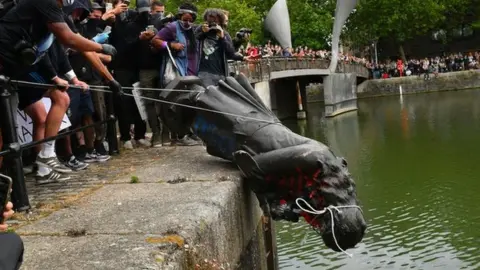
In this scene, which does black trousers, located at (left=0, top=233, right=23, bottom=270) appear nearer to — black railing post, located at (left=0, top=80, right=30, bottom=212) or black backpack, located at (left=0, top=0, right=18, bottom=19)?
black railing post, located at (left=0, top=80, right=30, bottom=212)

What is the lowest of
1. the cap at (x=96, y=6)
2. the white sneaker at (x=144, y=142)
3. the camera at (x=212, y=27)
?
the white sneaker at (x=144, y=142)

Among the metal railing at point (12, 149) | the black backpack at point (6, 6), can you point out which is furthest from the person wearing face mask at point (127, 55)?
the metal railing at point (12, 149)

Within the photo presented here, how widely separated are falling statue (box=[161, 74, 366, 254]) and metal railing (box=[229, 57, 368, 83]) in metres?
13.9

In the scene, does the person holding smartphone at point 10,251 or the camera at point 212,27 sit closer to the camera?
the person holding smartphone at point 10,251

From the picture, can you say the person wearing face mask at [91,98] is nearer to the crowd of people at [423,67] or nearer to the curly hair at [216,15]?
the curly hair at [216,15]

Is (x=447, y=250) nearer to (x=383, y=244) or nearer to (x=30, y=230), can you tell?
(x=383, y=244)

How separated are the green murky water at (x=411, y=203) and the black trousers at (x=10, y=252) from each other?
17.0ft

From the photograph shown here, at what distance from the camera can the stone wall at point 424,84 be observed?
3684cm

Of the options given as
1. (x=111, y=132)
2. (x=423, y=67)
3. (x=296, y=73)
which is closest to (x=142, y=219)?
(x=111, y=132)

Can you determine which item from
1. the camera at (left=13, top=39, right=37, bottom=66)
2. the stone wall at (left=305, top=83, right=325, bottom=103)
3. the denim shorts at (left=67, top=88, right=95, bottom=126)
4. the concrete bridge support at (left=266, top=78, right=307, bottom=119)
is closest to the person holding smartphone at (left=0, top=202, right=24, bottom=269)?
the camera at (left=13, top=39, right=37, bottom=66)

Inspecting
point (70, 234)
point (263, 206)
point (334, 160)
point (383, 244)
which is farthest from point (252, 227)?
point (383, 244)

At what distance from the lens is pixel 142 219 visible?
9.97 ft

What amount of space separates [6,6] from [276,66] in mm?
21927

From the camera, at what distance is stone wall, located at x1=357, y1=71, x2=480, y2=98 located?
1451 inches
